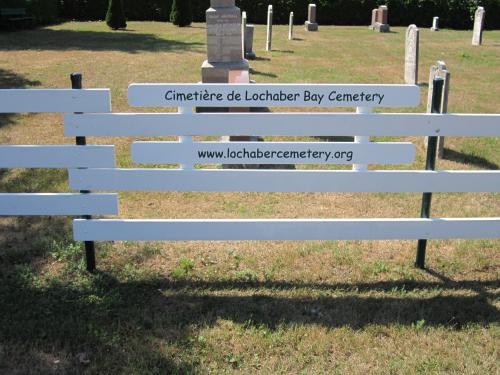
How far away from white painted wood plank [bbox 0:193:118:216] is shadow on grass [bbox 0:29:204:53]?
14323 millimetres

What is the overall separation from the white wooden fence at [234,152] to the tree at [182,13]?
23610 mm

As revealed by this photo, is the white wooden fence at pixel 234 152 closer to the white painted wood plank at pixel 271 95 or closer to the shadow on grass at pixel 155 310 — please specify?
the white painted wood plank at pixel 271 95

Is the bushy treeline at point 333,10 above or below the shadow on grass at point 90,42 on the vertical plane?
above

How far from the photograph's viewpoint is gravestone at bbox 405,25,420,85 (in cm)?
1088

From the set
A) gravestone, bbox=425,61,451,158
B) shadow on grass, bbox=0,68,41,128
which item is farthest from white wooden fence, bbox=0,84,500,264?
shadow on grass, bbox=0,68,41,128

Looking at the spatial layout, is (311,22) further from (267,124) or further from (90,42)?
(267,124)

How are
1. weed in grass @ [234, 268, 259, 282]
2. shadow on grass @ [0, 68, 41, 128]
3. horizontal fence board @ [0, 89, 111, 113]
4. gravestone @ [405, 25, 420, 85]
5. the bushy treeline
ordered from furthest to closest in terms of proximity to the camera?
the bushy treeline < shadow on grass @ [0, 68, 41, 128] < gravestone @ [405, 25, 420, 85] < weed in grass @ [234, 268, 259, 282] < horizontal fence board @ [0, 89, 111, 113]

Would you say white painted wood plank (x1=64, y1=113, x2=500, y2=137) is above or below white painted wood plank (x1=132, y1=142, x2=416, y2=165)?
above

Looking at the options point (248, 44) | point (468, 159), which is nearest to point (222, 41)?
point (468, 159)

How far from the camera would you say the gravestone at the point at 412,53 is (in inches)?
428

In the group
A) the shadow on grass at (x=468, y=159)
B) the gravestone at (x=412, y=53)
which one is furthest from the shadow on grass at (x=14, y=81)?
the shadow on grass at (x=468, y=159)

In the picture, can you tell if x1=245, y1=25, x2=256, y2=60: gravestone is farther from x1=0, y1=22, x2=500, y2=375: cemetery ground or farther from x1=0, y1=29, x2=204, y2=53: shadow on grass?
x1=0, y1=22, x2=500, y2=375: cemetery ground

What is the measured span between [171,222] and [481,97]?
1029 centimetres

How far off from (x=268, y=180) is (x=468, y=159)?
5050mm
